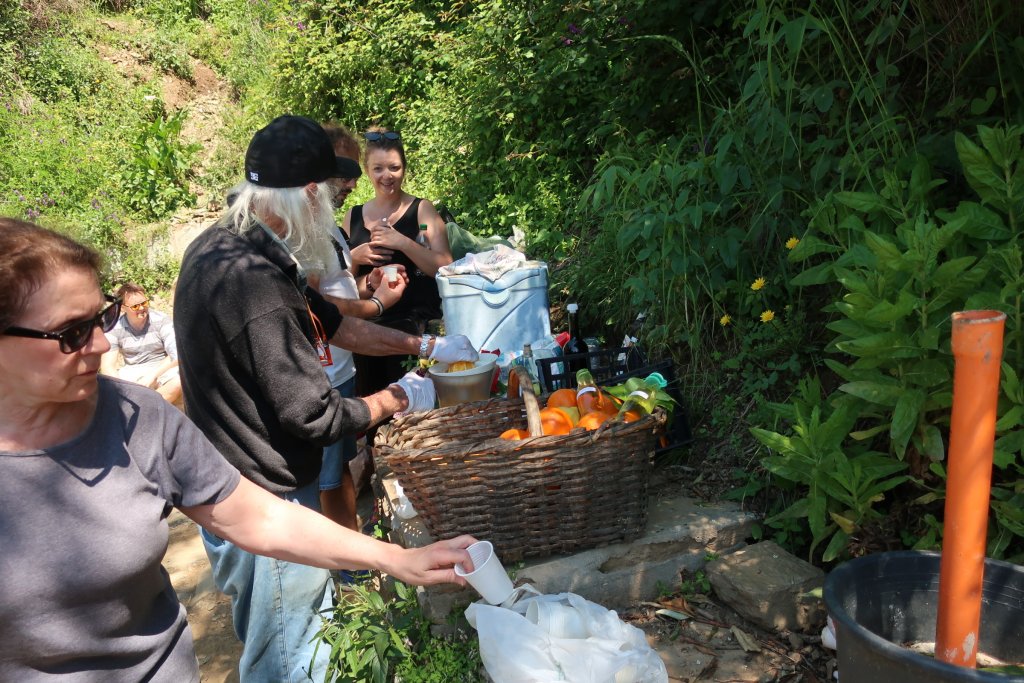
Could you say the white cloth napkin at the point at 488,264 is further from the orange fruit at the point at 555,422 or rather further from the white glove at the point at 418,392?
the orange fruit at the point at 555,422

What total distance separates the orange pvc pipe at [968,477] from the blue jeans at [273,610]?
63.2 inches

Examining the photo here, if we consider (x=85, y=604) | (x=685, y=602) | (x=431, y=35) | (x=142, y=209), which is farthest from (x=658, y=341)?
(x=142, y=209)

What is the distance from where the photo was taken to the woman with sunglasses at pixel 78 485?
1.39 meters

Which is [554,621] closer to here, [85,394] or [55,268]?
[85,394]

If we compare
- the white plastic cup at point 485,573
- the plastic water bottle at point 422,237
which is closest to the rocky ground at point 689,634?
the white plastic cup at point 485,573

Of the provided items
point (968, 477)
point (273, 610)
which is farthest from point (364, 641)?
point (968, 477)

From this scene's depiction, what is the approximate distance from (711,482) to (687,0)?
10.6ft

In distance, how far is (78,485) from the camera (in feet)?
4.81

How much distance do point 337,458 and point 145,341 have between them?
3.08 metres

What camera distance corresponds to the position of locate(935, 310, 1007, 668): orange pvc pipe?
53.3 inches

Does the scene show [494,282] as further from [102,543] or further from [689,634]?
[102,543]

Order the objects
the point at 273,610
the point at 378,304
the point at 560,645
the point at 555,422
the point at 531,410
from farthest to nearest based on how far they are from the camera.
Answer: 1. the point at 378,304
2. the point at 555,422
3. the point at 531,410
4. the point at 273,610
5. the point at 560,645

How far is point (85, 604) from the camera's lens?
146 cm

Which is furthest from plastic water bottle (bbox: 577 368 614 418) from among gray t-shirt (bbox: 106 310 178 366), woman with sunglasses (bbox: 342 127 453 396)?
gray t-shirt (bbox: 106 310 178 366)
